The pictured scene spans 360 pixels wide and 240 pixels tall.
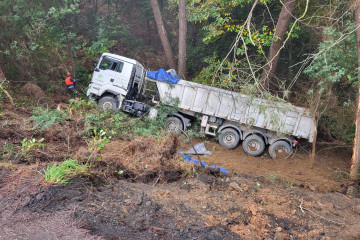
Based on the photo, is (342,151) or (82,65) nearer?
(342,151)

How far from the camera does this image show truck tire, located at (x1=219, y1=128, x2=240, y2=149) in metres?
10.9

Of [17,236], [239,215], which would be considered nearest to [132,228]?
[17,236]

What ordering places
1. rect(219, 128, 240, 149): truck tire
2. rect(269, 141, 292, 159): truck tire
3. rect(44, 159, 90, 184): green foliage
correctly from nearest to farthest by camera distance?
rect(44, 159, 90, 184): green foliage
rect(269, 141, 292, 159): truck tire
rect(219, 128, 240, 149): truck tire

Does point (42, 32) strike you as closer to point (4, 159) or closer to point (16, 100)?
point (16, 100)

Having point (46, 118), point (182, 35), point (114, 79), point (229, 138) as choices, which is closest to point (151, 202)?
point (46, 118)

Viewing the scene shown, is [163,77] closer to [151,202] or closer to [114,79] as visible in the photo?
[114,79]

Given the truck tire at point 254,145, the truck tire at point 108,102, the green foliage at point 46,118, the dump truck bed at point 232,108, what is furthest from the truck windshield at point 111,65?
the truck tire at point 254,145

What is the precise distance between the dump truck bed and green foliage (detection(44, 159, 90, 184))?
6382 millimetres

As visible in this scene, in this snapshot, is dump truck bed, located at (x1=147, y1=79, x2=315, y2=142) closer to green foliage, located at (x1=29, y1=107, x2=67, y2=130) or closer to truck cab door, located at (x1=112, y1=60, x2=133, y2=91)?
truck cab door, located at (x1=112, y1=60, x2=133, y2=91)

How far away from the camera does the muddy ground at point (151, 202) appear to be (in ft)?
12.0

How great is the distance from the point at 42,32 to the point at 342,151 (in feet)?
46.5

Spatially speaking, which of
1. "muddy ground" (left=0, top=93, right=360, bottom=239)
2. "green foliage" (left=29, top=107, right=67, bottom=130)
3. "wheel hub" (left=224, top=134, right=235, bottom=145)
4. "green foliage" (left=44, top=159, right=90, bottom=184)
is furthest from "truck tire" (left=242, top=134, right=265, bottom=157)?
"green foliage" (left=44, top=159, right=90, bottom=184)

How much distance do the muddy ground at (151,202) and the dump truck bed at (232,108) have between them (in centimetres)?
304

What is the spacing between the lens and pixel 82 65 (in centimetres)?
1609
